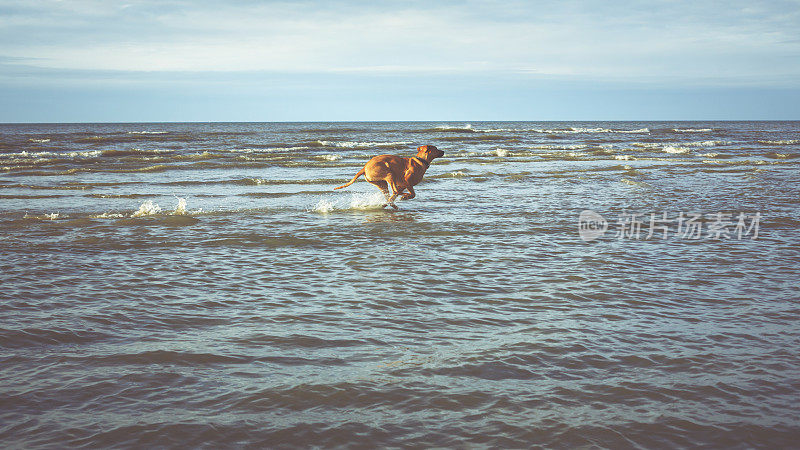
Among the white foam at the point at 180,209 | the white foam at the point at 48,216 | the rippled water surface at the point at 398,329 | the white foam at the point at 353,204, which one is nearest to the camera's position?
the rippled water surface at the point at 398,329

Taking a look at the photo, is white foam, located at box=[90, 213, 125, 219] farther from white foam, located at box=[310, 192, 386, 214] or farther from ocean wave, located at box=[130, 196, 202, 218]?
white foam, located at box=[310, 192, 386, 214]

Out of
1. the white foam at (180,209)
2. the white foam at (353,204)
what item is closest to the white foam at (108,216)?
the white foam at (180,209)

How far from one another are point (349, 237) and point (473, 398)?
5900 millimetres

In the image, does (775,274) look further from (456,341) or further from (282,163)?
(282,163)

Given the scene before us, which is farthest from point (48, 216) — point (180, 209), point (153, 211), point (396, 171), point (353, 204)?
point (396, 171)

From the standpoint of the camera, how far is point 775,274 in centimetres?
693

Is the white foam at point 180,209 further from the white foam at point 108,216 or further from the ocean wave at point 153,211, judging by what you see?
the white foam at point 108,216

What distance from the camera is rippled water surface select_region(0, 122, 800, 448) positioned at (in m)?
3.55

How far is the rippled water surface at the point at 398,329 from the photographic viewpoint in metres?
3.55

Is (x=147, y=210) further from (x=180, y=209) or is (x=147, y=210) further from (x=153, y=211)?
(x=180, y=209)

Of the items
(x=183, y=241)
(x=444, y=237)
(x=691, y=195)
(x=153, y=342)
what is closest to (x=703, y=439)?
(x=153, y=342)

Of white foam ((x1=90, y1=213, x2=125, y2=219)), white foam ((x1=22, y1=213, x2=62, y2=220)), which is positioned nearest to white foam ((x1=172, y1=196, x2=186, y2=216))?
white foam ((x1=90, y1=213, x2=125, y2=219))

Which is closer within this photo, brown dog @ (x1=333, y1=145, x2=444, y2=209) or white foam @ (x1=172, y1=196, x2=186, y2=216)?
brown dog @ (x1=333, y1=145, x2=444, y2=209)

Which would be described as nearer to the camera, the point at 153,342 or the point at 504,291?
the point at 153,342
